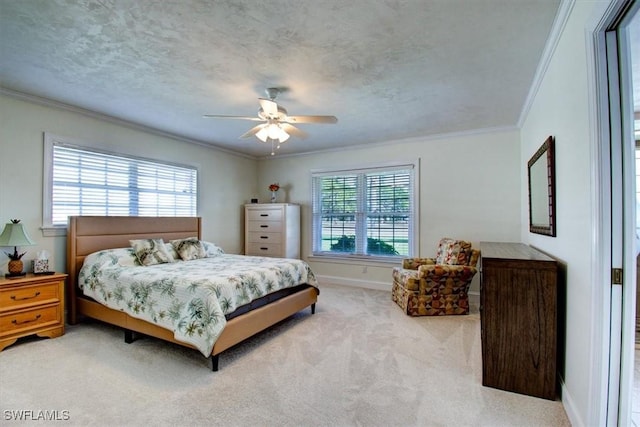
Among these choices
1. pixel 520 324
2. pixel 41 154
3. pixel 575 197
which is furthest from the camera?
pixel 41 154

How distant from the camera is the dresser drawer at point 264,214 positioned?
5.46 m

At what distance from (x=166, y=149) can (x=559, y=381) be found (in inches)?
205

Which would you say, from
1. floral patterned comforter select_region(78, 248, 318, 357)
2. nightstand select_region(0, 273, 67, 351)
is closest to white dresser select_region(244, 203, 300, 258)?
floral patterned comforter select_region(78, 248, 318, 357)

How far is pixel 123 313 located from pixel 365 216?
12.2 ft

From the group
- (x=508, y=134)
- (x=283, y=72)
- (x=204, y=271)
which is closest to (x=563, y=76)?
(x=283, y=72)

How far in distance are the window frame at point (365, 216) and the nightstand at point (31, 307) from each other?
12.1 ft

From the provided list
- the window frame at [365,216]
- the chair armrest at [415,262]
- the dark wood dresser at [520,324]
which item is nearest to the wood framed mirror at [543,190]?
the dark wood dresser at [520,324]

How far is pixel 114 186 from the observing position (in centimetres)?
398

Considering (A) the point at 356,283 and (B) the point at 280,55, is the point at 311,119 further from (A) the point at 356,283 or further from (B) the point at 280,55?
(A) the point at 356,283

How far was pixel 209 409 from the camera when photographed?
1918 millimetres

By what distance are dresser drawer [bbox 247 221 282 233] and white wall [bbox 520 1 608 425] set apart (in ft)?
13.4

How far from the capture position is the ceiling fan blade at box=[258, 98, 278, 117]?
8.36 ft

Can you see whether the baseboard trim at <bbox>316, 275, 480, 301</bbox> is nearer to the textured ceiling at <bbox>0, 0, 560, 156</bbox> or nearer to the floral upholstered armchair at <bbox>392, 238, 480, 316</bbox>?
the floral upholstered armchair at <bbox>392, 238, 480, 316</bbox>

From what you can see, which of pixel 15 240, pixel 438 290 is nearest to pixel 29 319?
pixel 15 240
